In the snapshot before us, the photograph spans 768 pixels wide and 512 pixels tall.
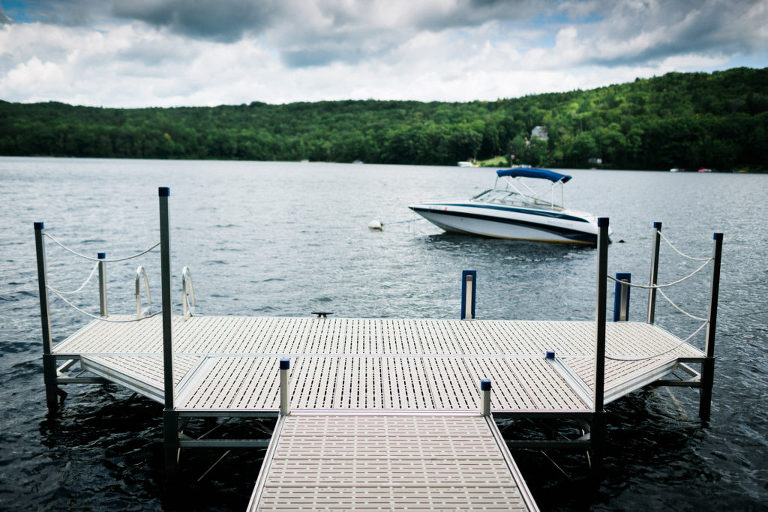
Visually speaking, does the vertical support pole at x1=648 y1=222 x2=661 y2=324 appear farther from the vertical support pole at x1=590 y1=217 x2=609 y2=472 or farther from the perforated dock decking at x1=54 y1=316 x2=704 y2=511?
the vertical support pole at x1=590 y1=217 x2=609 y2=472

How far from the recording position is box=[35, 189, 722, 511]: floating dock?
4.98 metres

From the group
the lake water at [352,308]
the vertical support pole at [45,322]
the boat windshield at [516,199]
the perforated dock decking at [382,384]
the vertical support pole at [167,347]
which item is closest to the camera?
the perforated dock decking at [382,384]

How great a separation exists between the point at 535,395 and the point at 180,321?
592cm

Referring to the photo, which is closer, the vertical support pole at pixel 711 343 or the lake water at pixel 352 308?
the lake water at pixel 352 308

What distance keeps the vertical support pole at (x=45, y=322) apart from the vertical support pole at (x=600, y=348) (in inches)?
263

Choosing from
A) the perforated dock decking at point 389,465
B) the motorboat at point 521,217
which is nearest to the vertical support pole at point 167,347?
the perforated dock decking at point 389,465

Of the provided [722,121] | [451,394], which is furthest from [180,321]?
[722,121]

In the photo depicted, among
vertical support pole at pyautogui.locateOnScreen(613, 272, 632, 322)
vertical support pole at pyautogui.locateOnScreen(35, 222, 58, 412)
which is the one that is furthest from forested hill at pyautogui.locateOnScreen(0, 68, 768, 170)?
vertical support pole at pyautogui.locateOnScreen(35, 222, 58, 412)

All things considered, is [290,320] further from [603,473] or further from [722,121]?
[722,121]

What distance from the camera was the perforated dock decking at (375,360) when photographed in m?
6.70

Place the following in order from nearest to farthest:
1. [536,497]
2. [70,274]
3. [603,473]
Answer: [536,497] → [603,473] → [70,274]

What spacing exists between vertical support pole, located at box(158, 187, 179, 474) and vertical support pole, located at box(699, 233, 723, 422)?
21.4 ft

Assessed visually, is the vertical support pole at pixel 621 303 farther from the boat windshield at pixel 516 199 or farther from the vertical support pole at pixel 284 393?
the boat windshield at pixel 516 199

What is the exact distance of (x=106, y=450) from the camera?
297 inches
